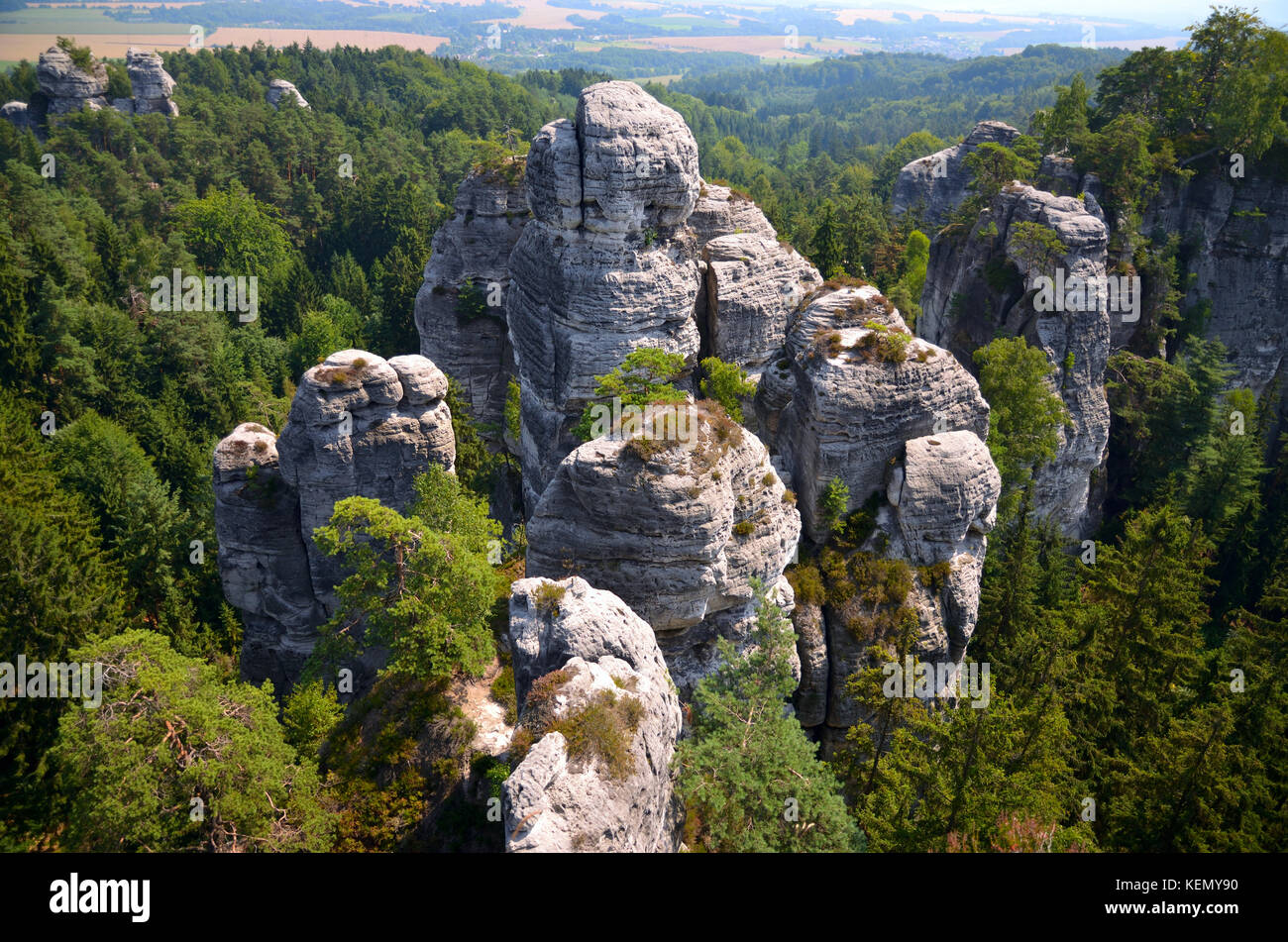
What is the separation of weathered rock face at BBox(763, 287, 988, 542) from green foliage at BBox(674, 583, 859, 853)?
32.4 feet

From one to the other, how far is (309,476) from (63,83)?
8446 cm

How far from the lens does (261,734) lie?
19.1m

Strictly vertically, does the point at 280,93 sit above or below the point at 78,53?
below

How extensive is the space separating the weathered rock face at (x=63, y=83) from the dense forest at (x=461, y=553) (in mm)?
8313

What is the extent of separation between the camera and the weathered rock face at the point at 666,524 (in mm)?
22953

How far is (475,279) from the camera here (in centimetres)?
4603

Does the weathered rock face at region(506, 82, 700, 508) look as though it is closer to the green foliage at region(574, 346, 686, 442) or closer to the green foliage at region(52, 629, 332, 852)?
the green foliage at region(574, 346, 686, 442)

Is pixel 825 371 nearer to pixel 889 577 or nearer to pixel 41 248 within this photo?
pixel 889 577

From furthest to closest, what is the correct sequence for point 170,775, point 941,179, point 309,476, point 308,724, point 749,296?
point 941,179 < point 749,296 < point 309,476 < point 308,724 < point 170,775

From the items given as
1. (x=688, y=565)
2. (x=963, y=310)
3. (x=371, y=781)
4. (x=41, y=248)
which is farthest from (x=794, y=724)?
(x=41, y=248)

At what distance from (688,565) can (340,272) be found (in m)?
59.2

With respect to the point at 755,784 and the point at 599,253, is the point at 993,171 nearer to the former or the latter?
the point at 599,253

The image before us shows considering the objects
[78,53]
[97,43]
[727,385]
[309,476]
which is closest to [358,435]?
[309,476]

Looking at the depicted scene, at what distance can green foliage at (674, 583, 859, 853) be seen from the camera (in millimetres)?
18328
